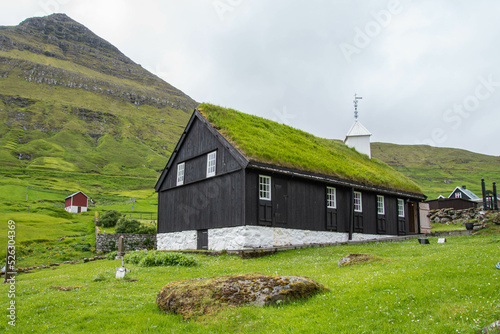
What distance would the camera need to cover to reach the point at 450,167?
17425cm

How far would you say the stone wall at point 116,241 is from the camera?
107 feet

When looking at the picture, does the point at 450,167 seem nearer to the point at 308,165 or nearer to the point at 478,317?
the point at 308,165

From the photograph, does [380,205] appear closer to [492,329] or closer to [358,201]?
[358,201]

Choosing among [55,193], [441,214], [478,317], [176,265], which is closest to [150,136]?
[55,193]

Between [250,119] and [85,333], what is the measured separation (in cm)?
2136

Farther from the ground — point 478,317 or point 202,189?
point 202,189

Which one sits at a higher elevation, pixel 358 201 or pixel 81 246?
pixel 358 201

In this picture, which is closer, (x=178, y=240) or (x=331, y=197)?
(x=331, y=197)

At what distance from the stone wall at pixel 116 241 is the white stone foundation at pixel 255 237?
734 cm

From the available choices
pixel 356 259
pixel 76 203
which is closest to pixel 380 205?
pixel 356 259

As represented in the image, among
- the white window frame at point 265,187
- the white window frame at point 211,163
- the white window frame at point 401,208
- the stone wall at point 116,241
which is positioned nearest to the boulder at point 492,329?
the white window frame at point 265,187

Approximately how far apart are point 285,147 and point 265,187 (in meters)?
4.20

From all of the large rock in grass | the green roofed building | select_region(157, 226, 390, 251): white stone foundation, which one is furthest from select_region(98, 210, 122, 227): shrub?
the large rock in grass

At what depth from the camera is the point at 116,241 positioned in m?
33.0
